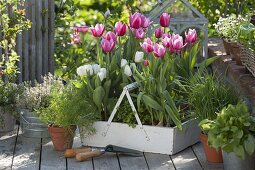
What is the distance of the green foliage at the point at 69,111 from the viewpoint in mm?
5047

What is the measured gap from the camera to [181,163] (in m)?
4.96

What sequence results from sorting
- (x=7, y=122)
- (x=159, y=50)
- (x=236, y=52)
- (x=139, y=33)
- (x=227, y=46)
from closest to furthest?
(x=159, y=50) < (x=139, y=33) < (x=236, y=52) < (x=7, y=122) < (x=227, y=46)

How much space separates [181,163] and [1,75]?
180 cm

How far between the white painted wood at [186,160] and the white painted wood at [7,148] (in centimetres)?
116

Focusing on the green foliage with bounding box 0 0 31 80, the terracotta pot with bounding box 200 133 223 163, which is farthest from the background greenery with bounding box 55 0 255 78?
the terracotta pot with bounding box 200 133 223 163

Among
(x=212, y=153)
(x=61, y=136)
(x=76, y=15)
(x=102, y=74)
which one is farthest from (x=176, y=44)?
(x=76, y=15)

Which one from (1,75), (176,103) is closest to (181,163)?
(176,103)

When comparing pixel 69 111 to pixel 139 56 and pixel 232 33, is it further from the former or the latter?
pixel 232 33

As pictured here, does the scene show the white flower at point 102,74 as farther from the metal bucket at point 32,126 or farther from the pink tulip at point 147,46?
the metal bucket at point 32,126

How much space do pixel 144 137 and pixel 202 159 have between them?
44 centimetres

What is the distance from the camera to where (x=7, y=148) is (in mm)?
5328

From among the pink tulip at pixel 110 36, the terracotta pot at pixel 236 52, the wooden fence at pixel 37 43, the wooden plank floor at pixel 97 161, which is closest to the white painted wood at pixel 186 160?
the wooden plank floor at pixel 97 161

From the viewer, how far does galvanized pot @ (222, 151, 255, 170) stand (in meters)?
4.57

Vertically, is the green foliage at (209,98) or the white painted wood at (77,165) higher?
the green foliage at (209,98)
